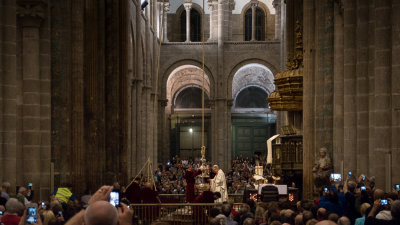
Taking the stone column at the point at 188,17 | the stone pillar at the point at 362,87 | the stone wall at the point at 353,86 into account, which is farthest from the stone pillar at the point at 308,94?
the stone column at the point at 188,17

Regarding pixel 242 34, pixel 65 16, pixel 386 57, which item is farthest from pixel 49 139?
pixel 242 34

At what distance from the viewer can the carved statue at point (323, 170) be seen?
17184mm

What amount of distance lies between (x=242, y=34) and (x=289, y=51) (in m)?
20.5

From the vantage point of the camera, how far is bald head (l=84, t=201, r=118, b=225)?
10.7ft

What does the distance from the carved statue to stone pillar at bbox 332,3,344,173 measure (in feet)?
0.65

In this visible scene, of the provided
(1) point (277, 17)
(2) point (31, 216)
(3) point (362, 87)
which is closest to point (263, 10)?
(1) point (277, 17)

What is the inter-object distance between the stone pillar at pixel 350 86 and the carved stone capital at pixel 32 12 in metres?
7.78

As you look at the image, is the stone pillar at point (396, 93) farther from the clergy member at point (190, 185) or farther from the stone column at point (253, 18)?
the stone column at point (253, 18)

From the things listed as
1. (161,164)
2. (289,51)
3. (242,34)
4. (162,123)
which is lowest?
(161,164)

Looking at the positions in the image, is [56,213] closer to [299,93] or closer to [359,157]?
[359,157]

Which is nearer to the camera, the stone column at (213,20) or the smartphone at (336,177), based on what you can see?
the smartphone at (336,177)

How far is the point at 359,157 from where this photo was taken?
1516 cm

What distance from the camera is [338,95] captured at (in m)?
17.2


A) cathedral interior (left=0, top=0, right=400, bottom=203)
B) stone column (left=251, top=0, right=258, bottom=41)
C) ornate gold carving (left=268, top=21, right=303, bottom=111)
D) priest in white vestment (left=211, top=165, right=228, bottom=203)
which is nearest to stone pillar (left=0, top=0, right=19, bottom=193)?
cathedral interior (left=0, top=0, right=400, bottom=203)
